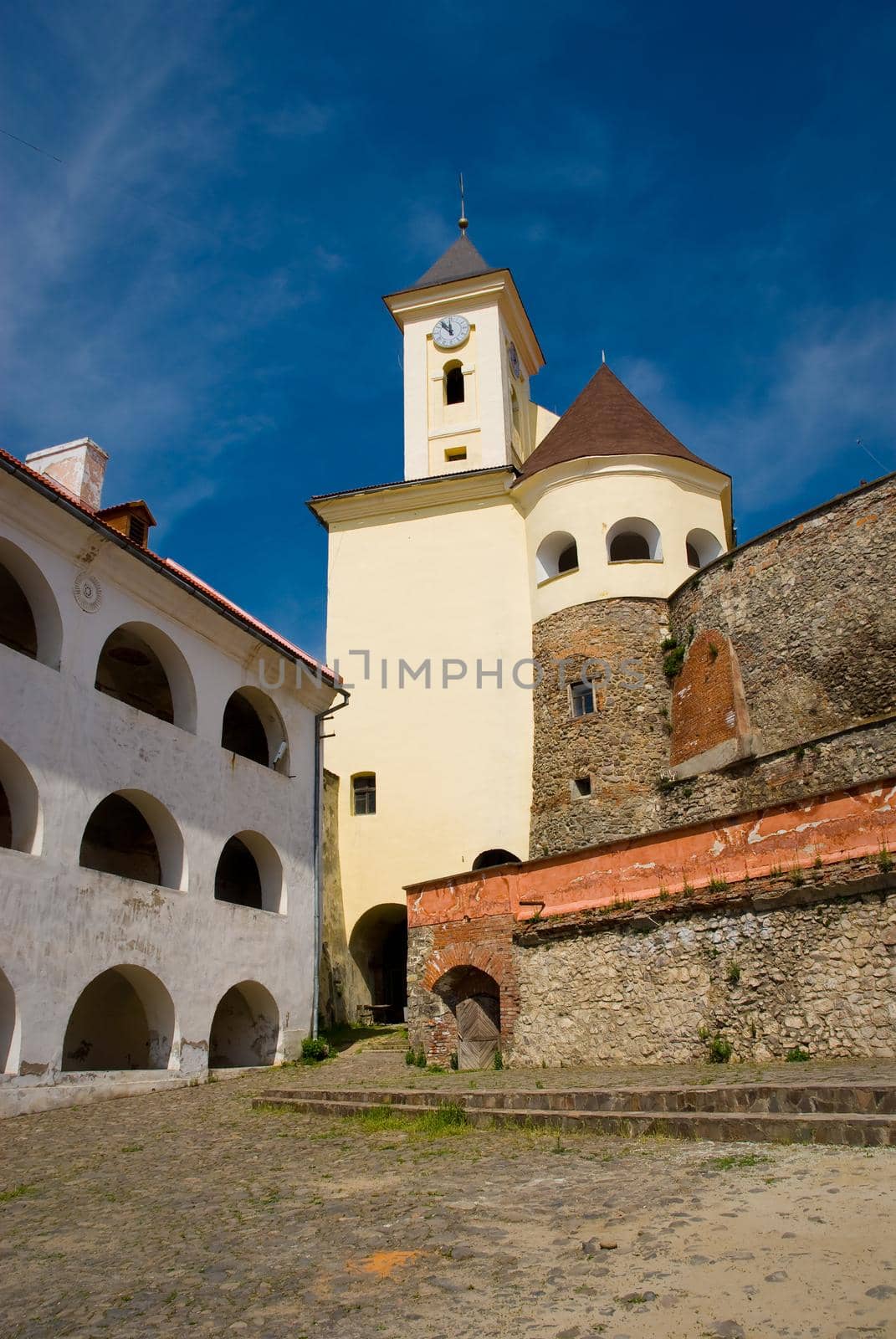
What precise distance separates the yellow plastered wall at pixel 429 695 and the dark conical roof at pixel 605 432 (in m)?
1.55

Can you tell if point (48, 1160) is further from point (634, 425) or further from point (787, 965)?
point (634, 425)

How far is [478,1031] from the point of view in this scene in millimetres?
12469

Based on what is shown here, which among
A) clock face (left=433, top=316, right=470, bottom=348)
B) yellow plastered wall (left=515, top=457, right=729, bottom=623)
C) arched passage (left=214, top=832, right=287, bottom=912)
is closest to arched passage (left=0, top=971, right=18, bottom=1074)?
arched passage (left=214, top=832, right=287, bottom=912)

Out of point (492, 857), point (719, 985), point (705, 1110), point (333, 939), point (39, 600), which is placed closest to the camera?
point (705, 1110)

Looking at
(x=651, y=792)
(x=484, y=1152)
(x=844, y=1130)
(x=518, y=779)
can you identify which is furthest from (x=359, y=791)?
(x=844, y=1130)

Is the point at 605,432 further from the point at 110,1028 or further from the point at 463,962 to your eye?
the point at 110,1028

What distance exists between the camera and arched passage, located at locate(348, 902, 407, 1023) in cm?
2098

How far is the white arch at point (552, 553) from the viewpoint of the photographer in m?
21.7

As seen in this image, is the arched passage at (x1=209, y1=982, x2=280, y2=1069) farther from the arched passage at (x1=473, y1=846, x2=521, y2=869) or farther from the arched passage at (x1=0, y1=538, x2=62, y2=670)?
the arched passage at (x1=473, y1=846, x2=521, y2=869)

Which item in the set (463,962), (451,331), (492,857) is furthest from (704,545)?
(463,962)

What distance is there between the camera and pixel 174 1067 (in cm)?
1270

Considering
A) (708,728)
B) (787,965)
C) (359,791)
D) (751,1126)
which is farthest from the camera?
(359,791)

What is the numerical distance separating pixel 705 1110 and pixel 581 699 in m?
13.4

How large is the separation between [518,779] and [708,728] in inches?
170
